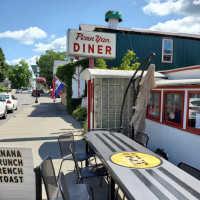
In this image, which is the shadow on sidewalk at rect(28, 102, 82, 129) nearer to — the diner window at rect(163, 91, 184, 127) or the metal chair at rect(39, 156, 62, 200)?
the diner window at rect(163, 91, 184, 127)

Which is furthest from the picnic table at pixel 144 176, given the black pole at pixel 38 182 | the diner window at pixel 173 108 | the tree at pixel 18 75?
the tree at pixel 18 75

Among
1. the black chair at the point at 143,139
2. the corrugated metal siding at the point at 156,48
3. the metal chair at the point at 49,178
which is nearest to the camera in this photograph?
the metal chair at the point at 49,178

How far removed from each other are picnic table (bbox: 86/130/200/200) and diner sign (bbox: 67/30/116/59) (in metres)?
6.71

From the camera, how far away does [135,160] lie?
369 cm

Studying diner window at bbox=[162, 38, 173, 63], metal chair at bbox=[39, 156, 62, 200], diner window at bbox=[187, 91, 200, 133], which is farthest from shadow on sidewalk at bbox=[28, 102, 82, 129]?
diner window at bbox=[162, 38, 173, 63]

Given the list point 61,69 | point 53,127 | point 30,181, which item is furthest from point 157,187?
point 61,69

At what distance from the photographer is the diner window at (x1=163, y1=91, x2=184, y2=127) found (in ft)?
20.6

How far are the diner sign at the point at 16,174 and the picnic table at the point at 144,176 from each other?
50.7 inches

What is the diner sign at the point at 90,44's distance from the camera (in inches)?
394

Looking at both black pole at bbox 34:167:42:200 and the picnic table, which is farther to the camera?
black pole at bbox 34:167:42:200

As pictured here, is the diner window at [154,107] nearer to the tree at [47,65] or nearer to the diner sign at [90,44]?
the diner sign at [90,44]

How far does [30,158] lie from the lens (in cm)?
291

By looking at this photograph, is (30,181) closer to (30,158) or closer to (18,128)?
(30,158)

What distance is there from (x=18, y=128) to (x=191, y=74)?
937 centimetres
